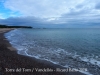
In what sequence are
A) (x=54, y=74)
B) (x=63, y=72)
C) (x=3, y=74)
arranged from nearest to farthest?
(x=3, y=74), (x=54, y=74), (x=63, y=72)

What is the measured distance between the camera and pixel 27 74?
26.4 ft

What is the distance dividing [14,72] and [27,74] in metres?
0.94

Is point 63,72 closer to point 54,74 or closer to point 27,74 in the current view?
point 54,74

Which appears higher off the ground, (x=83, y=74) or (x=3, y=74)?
(x=3, y=74)

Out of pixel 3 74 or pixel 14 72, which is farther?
pixel 14 72

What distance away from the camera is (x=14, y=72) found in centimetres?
812

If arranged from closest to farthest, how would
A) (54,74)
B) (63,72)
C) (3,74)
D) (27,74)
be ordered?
(3,74) → (27,74) → (54,74) → (63,72)

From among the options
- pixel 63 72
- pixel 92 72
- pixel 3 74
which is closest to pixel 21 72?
pixel 3 74

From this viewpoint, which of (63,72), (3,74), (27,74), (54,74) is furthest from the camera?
(63,72)

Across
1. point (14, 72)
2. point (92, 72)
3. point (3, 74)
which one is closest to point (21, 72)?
point (14, 72)

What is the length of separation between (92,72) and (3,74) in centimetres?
680

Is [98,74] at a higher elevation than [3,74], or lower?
lower

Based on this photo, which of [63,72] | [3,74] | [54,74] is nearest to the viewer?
[3,74]

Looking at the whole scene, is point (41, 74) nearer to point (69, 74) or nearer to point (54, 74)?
point (54, 74)
